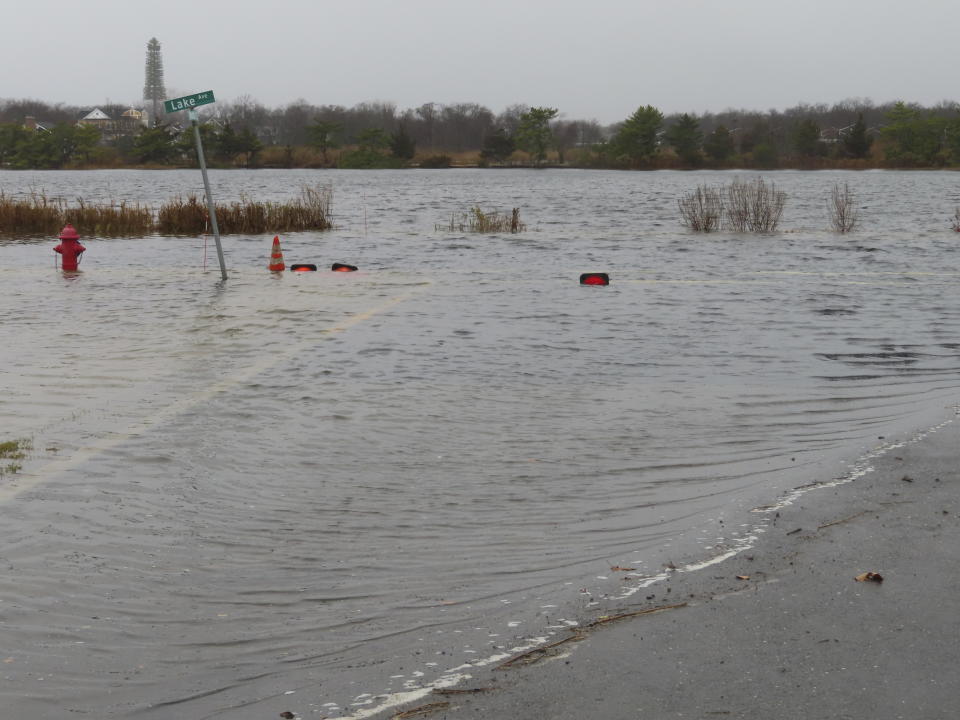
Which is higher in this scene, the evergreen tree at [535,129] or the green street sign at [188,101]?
the evergreen tree at [535,129]

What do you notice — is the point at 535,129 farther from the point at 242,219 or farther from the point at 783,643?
the point at 783,643

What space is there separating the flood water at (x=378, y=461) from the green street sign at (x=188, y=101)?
2826mm

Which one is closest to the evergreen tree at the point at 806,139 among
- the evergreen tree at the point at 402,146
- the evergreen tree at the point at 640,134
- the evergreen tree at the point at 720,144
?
the evergreen tree at the point at 720,144

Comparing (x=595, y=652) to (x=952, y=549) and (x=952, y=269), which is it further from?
(x=952, y=269)

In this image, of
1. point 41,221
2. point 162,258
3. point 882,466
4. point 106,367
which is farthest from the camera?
point 41,221

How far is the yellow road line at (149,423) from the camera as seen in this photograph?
21.6 feet

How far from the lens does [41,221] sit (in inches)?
1300

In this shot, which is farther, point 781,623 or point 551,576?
point 551,576

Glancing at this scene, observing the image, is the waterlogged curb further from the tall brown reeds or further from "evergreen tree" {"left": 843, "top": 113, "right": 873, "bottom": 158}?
"evergreen tree" {"left": 843, "top": 113, "right": 873, "bottom": 158}

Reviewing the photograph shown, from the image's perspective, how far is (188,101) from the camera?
15211mm

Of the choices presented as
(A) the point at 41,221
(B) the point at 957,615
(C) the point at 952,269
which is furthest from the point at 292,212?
(B) the point at 957,615

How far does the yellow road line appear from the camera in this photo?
6.60 metres

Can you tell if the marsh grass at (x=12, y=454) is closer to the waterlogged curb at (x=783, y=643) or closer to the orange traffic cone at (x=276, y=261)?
the waterlogged curb at (x=783, y=643)

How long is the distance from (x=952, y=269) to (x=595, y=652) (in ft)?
70.9
